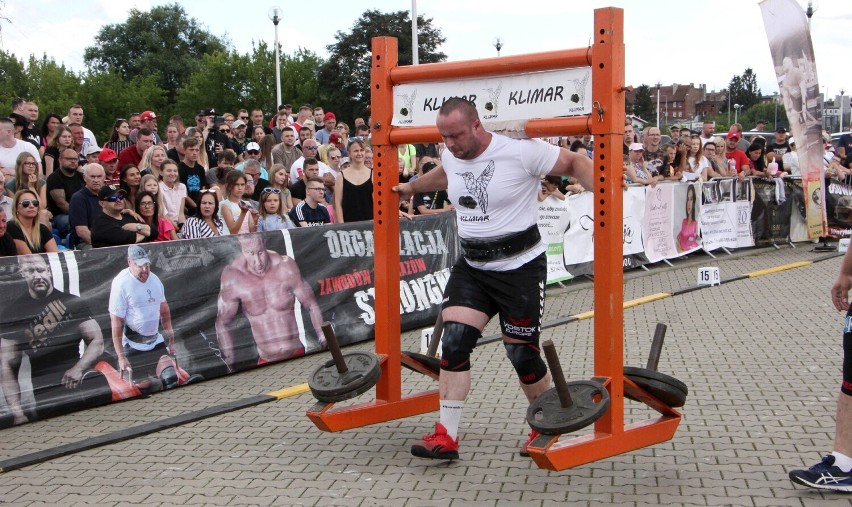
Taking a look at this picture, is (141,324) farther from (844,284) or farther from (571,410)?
(844,284)

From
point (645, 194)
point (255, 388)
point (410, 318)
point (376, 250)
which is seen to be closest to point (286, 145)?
point (410, 318)

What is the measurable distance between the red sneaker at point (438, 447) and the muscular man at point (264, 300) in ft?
10.6

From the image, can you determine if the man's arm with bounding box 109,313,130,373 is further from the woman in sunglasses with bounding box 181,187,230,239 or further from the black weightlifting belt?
the black weightlifting belt

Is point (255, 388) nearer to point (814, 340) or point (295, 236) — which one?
point (295, 236)

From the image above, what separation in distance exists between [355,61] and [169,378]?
55724 mm

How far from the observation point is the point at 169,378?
302 inches

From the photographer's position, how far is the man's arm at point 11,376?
662 centimetres

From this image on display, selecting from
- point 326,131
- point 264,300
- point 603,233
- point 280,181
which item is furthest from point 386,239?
point 326,131

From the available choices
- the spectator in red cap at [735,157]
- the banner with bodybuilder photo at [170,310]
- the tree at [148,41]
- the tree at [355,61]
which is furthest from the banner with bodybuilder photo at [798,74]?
the tree at [148,41]

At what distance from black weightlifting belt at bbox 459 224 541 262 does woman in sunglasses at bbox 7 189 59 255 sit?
4180mm

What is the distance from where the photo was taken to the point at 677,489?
4836 mm

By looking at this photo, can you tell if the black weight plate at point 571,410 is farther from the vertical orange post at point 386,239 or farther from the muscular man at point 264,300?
the muscular man at point 264,300

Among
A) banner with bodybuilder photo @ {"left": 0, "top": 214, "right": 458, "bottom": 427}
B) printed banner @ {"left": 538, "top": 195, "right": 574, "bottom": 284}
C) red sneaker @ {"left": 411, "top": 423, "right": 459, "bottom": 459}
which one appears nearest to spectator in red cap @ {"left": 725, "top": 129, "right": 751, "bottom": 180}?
printed banner @ {"left": 538, "top": 195, "right": 574, "bottom": 284}

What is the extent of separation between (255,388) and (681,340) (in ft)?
13.1
